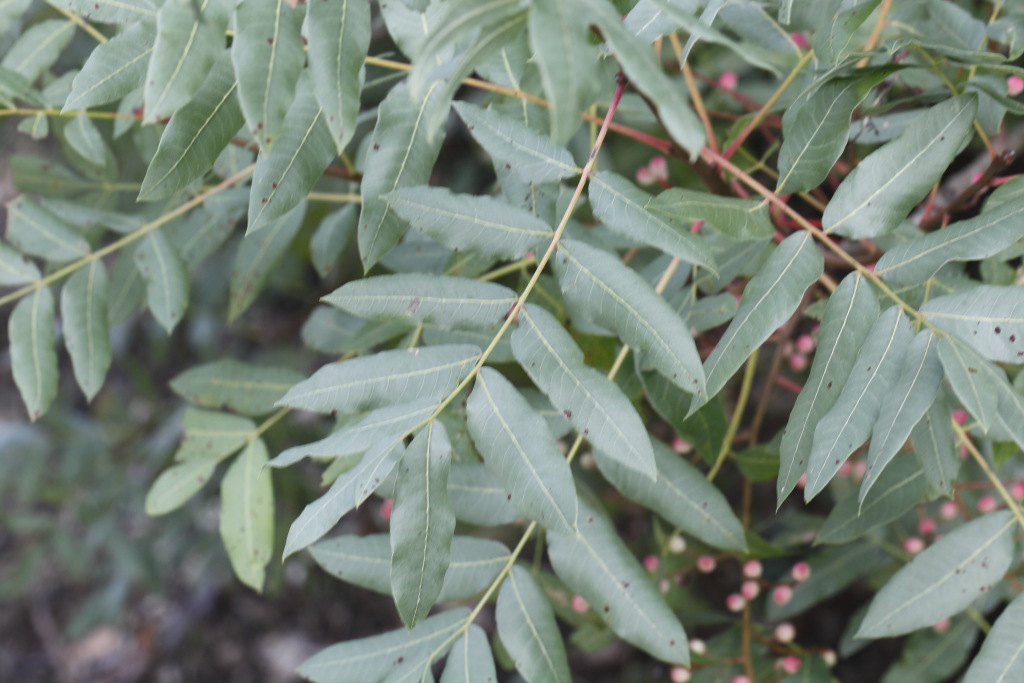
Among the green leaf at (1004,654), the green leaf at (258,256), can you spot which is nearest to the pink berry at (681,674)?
the green leaf at (1004,654)

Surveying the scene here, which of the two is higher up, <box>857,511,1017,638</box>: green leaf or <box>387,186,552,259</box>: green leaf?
<box>387,186,552,259</box>: green leaf

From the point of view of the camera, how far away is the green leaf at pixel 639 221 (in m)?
0.68

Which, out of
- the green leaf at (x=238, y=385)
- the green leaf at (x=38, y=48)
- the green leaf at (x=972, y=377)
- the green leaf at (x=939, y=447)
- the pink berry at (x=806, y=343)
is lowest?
the green leaf at (x=238, y=385)

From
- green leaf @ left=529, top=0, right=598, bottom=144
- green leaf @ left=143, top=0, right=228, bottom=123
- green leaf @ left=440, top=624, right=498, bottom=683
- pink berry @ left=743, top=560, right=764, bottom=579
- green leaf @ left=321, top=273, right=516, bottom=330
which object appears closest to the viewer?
green leaf @ left=529, top=0, right=598, bottom=144

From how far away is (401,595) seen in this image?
0.67m

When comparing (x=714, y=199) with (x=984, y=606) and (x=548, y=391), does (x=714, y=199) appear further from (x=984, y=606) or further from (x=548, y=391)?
(x=984, y=606)

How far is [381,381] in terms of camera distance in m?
0.72

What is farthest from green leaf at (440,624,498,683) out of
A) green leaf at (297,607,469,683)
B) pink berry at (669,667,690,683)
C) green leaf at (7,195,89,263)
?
green leaf at (7,195,89,263)

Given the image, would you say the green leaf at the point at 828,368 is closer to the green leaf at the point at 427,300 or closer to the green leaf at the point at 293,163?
the green leaf at the point at 427,300

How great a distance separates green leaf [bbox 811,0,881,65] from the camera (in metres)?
0.71

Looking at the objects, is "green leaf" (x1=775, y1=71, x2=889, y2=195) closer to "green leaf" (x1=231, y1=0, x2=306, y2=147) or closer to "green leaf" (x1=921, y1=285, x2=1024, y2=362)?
"green leaf" (x1=921, y1=285, x2=1024, y2=362)

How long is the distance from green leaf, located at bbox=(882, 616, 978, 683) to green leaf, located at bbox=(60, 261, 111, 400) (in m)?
1.17

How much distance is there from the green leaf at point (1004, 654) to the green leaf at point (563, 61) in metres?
0.61

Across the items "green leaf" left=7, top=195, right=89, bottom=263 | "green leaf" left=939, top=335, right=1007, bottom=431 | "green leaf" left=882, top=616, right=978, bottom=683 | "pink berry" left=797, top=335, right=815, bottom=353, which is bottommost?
"green leaf" left=882, top=616, right=978, bottom=683
